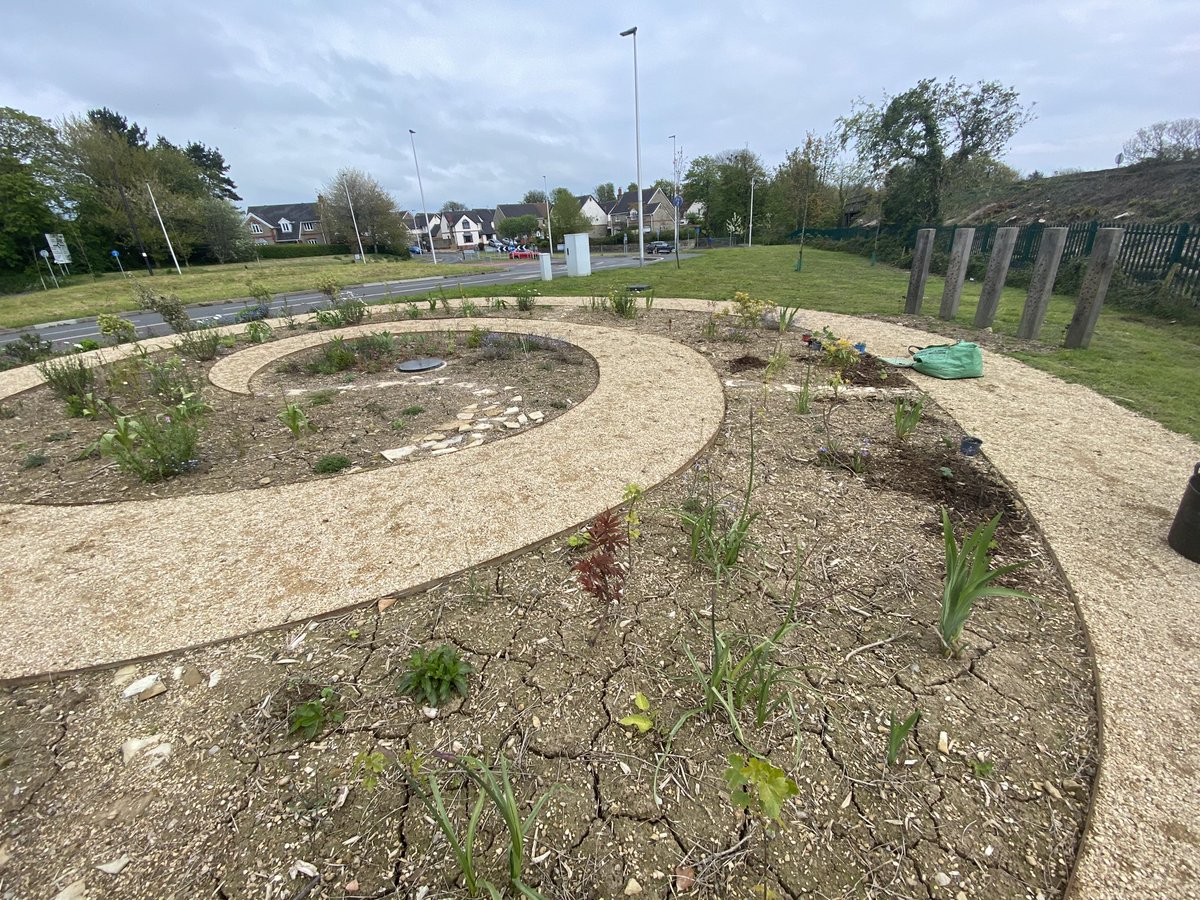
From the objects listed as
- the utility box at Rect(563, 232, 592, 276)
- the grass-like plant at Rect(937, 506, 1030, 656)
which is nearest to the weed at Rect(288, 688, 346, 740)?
the grass-like plant at Rect(937, 506, 1030, 656)

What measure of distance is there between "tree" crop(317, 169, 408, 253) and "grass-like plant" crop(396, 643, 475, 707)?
44.6 meters

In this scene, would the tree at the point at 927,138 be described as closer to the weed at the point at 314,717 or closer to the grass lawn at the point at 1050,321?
the grass lawn at the point at 1050,321

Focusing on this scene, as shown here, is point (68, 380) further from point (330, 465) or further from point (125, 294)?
point (125, 294)

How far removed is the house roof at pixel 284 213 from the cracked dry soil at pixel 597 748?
73214 mm

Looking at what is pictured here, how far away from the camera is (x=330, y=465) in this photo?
142 inches

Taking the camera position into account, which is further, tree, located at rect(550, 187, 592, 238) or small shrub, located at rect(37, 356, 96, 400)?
tree, located at rect(550, 187, 592, 238)

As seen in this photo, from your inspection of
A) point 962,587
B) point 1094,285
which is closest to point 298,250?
point 1094,285

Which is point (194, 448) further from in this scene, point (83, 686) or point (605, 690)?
point (605, 690)

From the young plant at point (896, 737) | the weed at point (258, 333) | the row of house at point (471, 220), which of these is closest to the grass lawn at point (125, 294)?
the weed at point (258, 333)

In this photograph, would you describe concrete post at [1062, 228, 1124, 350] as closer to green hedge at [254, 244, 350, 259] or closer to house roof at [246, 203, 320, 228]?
green hedge at [254, 244, 350, 259]

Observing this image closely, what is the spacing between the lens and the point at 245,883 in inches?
51.3

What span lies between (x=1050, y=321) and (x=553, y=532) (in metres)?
9.72

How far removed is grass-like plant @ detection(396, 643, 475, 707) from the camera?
178cm

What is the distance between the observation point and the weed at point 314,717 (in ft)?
5.52
